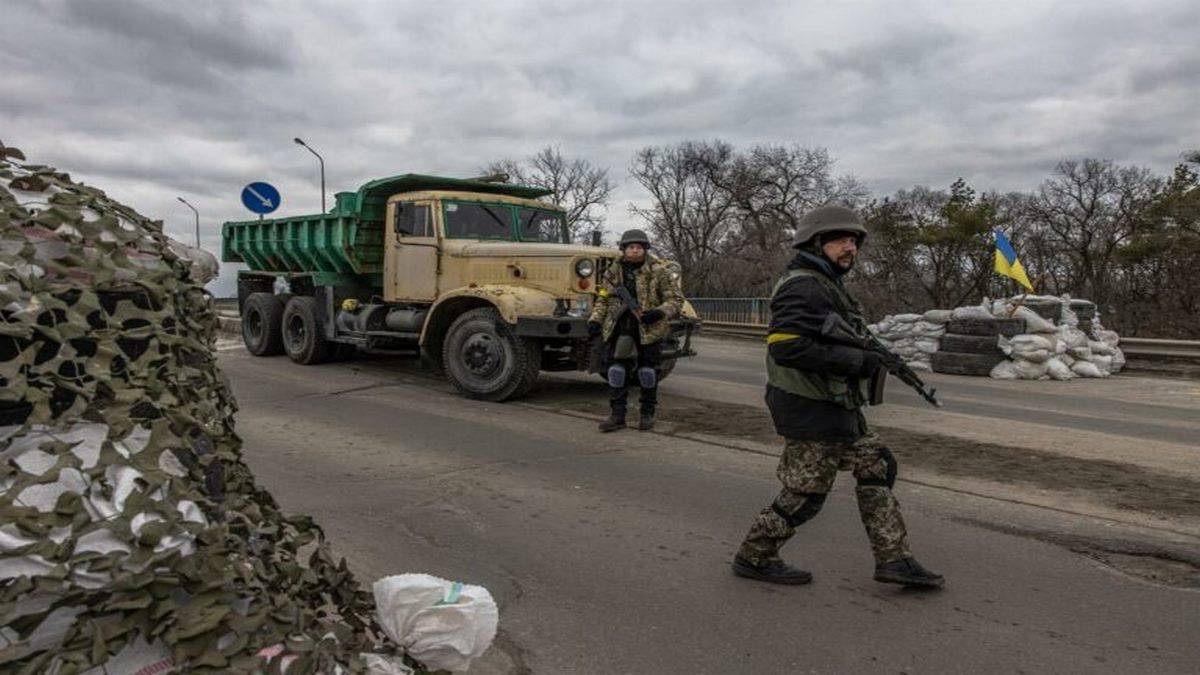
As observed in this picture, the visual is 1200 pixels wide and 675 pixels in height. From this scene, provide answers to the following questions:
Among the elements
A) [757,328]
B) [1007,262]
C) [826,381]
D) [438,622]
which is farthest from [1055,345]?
[438,622]

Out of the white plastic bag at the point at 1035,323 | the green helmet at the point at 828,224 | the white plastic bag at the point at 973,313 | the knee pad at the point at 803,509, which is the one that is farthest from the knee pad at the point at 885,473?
the white plastic bag at the point at 973,313

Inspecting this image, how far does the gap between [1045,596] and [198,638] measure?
11.1 ft

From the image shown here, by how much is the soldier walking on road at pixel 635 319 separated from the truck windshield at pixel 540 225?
2.95m

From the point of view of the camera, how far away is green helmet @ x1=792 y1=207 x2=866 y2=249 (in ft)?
11.5

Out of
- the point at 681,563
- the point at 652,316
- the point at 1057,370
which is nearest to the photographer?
the point at 681,563

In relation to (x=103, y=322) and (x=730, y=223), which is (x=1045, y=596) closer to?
(x=103, y=322)

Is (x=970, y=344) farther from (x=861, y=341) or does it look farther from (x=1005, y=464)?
(x=861, y=341)

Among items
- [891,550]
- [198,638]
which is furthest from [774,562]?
[198,638]

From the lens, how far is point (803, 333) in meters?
3.39

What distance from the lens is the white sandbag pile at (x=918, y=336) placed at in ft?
42.3

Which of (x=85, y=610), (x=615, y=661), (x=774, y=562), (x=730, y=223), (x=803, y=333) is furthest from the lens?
(x=730, y=223)

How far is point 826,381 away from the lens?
11.2 feet

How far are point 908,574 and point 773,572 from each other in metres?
0.57

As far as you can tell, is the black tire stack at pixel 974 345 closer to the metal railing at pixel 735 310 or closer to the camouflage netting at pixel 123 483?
the metal railing at pixel 735 310
